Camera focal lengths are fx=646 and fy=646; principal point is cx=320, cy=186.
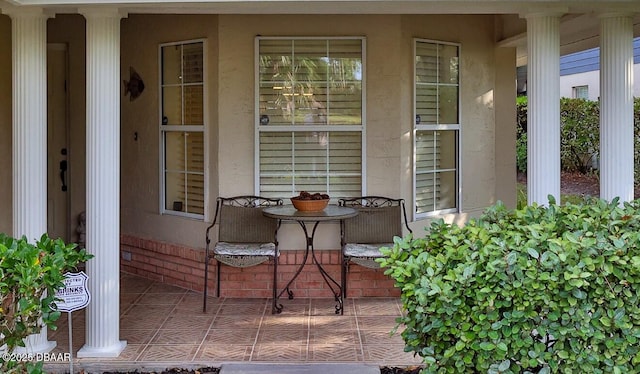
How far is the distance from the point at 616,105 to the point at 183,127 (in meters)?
4.03

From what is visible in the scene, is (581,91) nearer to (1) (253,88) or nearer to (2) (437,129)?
(2) (437,129)

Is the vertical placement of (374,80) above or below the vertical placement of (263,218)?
above

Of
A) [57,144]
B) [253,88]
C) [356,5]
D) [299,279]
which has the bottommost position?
[299,279]

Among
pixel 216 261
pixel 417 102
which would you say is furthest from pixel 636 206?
pixel 216 261

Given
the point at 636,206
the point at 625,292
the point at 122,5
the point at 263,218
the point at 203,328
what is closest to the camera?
the point at 625,292

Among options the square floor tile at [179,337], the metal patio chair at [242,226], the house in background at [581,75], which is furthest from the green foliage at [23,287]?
the house in background at [581,75]

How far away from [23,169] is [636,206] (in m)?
4.01

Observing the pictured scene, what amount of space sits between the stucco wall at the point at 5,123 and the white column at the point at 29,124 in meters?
1.46

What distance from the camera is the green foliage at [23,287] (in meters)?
3.11

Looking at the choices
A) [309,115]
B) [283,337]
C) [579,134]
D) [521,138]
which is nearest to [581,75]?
[521,138]

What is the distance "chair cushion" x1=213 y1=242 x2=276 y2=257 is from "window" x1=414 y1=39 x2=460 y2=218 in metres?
1.57

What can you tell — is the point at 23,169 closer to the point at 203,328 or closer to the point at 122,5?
the point at 122,5

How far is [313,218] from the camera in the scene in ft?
17.9

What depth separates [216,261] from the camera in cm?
627
